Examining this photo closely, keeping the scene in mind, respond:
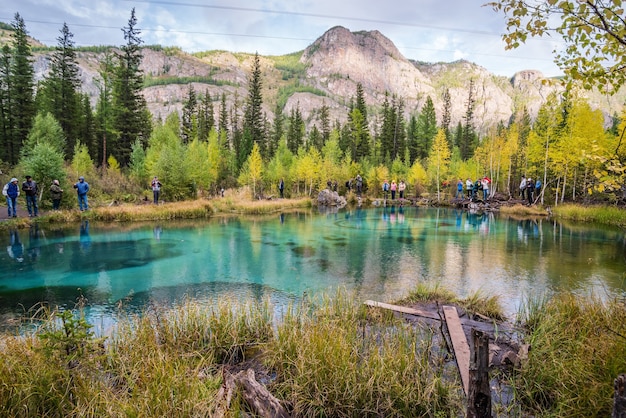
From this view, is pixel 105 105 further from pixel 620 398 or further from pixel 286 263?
pixel 620 398

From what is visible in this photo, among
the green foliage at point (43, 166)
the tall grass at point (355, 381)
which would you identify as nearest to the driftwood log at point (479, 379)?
the tall grass at point (355, 381)

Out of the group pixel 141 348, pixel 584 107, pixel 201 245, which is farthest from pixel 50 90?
pixel 584 107

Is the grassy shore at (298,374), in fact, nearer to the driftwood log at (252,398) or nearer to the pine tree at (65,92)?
the driftwood log at (252,398)

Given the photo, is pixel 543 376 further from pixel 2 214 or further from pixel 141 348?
pixel 2 214

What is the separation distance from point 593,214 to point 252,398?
27.1m

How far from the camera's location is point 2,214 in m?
19.1

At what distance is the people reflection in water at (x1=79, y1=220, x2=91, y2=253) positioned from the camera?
13.8 m

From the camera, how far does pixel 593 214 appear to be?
77.0ft

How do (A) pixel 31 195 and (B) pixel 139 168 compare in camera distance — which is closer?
(A) pixel 31 195

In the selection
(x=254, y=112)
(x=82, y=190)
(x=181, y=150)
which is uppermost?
(x=254, y=112)

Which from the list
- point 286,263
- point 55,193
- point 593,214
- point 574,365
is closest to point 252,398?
point 574,365

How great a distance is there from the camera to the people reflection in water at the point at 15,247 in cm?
1198

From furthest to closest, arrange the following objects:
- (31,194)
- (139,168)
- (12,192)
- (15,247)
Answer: (139,168) < (31,194) < (12,192) < (15,247)

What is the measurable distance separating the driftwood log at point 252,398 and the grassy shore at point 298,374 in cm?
5
